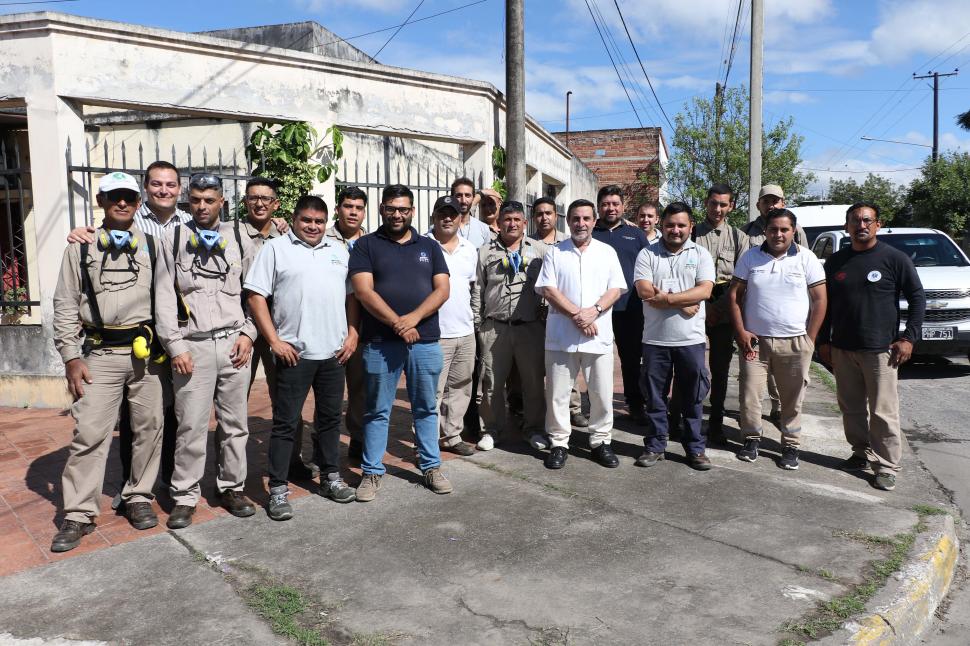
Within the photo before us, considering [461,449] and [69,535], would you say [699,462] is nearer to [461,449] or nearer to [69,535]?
[461,449]

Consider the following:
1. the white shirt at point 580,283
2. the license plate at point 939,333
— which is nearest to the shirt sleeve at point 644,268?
the white shirt at point 580,283

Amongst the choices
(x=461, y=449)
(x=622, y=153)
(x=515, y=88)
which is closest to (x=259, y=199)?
(x=461, y=449)

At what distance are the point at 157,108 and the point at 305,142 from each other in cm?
159

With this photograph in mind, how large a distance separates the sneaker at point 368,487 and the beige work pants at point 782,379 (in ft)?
9.19

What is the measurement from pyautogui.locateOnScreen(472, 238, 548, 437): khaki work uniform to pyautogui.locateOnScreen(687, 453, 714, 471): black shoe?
1.23 meters

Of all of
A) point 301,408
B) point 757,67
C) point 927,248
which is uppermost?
point 757,67

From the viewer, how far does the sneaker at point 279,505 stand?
436 cm

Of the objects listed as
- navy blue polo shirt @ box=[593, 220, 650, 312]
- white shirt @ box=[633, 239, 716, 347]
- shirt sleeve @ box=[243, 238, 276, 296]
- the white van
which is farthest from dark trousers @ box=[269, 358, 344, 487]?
the white van

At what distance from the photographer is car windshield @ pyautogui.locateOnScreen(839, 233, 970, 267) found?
34.1 ft

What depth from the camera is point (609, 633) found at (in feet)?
10.1

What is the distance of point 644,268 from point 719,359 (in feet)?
3.84

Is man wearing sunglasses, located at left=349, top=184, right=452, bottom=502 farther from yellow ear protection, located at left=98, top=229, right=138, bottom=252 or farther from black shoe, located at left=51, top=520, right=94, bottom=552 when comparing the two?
black shoe, located at left=51, top=520, right=94, bottom=552

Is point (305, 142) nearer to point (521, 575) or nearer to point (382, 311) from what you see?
point (382, 311)

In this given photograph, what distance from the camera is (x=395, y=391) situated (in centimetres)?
480
